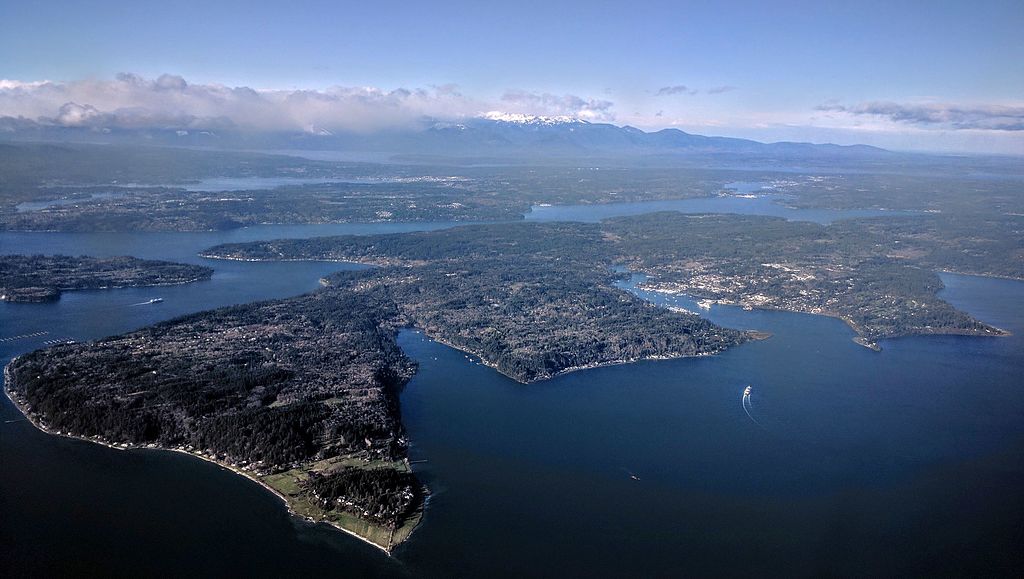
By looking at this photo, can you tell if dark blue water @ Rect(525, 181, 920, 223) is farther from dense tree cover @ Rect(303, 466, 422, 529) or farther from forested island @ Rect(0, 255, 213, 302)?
dense tree cover @ Rect(303, 466, 422, 529)

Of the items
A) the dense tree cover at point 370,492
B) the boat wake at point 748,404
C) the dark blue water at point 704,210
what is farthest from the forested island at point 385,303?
the boat wake at point 748,404

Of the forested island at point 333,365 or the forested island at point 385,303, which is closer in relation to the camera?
the forested island at point 333,365

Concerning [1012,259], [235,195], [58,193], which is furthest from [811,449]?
[58,193]

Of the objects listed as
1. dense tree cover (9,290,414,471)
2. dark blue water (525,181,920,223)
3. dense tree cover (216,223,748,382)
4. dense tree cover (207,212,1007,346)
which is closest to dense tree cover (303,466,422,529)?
dense tree cover (9,290,414,471)

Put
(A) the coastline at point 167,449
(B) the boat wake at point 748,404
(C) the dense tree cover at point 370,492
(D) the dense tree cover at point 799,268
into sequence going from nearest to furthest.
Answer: (A) the coastline at point 167,449
(C) the dense tree cover at point 370,492
(B) the boat wake at point 748,404
(D) the dense tree cover at point 799,268

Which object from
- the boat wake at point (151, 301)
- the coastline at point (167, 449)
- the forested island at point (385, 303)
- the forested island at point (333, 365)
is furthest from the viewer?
the boat wake at point (151, 301)

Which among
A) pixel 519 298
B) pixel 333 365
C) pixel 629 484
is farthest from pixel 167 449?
pixel 519 298

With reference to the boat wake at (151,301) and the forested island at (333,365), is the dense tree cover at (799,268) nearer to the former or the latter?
the forested island at (333,365)
